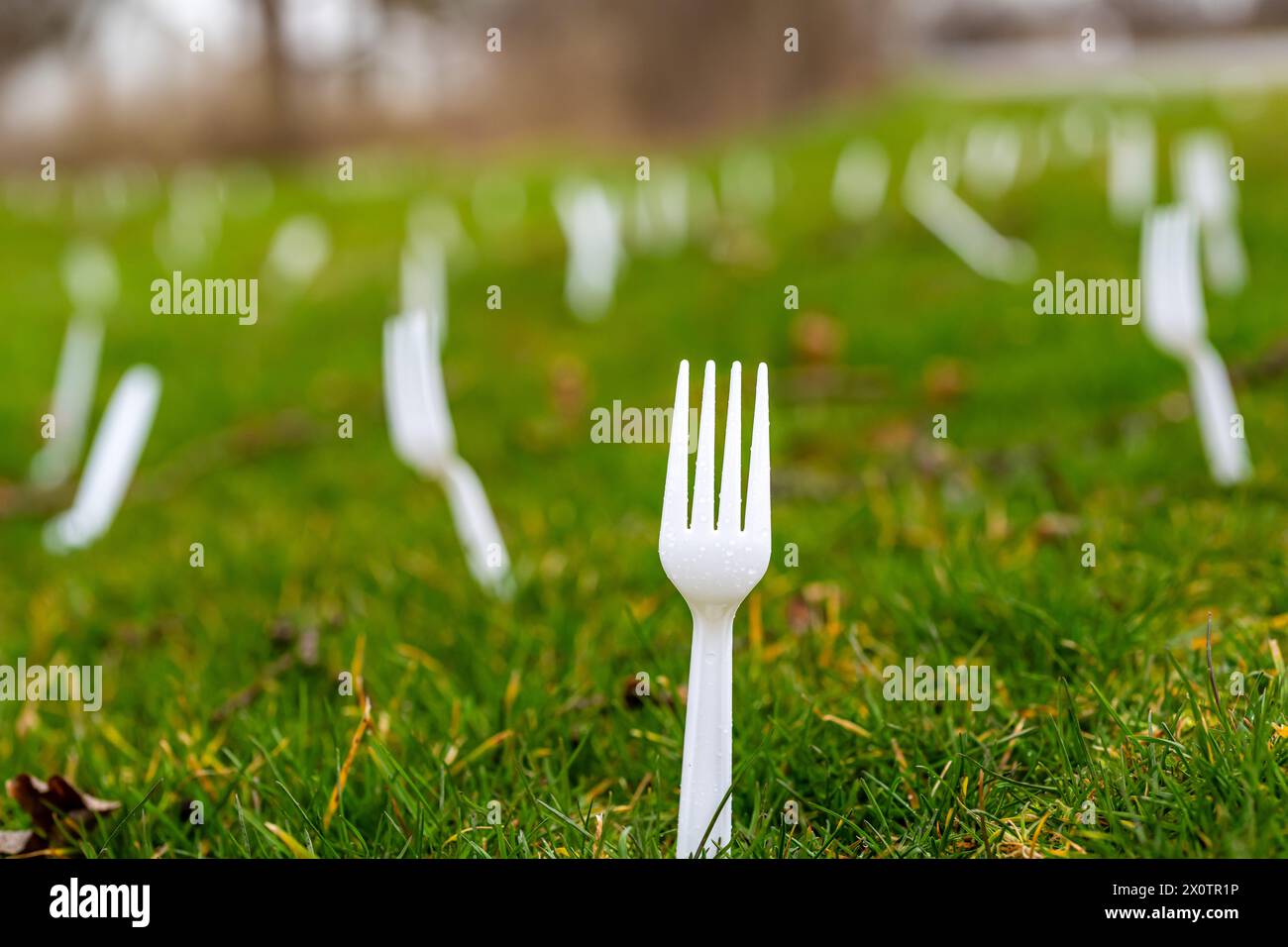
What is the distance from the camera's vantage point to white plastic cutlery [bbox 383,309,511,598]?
2.68 meters

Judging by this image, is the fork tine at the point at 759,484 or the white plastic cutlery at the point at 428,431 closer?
the fork tine at the point at 759,484

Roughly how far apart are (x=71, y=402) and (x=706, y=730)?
500 cm

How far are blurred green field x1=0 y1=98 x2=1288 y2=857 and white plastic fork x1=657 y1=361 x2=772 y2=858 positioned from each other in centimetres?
14

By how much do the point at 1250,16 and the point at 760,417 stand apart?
23497 millimetres

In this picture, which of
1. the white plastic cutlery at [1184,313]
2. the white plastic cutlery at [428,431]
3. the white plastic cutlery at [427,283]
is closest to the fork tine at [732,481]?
the white plastic cutlery at [428,431]

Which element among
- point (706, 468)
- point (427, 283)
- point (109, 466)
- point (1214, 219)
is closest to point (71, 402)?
point (427, 283)

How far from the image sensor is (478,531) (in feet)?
9.17

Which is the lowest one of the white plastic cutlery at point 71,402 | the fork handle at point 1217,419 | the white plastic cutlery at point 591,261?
the fork handle at point 1217,419

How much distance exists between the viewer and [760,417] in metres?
1.63

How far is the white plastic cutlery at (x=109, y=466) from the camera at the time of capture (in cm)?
338

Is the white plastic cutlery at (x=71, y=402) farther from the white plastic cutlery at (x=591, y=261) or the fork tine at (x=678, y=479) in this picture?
the fork tine at (x=678, y=479)

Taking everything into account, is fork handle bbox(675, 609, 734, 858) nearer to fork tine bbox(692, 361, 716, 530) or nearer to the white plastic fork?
the white plastic fork

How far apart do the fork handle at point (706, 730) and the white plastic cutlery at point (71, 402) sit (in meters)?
4.00
